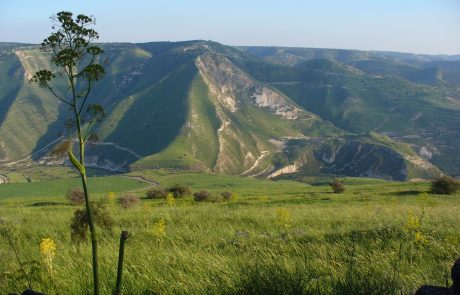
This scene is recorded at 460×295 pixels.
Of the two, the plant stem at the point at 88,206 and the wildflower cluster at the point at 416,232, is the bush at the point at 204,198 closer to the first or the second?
the wildflower cluster at the point at 416,232

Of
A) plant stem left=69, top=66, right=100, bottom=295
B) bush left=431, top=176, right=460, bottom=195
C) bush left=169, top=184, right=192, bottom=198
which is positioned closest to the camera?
plant stem left=69, top=66, right=100, bottom=295

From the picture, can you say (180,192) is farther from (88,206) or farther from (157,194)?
(88,206)

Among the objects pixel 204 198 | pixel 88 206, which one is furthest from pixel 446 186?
pixel 88 206

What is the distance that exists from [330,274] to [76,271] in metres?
4.27

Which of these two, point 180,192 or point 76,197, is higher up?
point 76,197

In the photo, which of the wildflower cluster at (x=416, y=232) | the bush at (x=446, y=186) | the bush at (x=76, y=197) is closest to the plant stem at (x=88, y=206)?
the wildflower cluster at (x=416, y=232)

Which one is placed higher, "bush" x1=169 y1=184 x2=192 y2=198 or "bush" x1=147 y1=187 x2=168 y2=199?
"bush" x1=169 y1=184 x2=192 y2=198

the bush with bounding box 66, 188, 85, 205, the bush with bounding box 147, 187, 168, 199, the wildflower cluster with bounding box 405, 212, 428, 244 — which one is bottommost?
the bush with bounding box 147, 187, 168, 199

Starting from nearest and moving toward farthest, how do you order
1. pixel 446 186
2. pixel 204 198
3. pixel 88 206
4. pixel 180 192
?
pixel 88 206 < pixel 204 198 < pixel 446 186 < pixel 180 192

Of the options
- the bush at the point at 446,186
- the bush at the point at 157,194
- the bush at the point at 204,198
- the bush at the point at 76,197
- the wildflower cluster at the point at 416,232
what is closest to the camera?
the wildflower cluster at the point at 416,232

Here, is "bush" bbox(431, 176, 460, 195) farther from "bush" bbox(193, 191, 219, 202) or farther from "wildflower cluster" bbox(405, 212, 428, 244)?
"wildflower cluster" bbox(405, 212, 428, 244)

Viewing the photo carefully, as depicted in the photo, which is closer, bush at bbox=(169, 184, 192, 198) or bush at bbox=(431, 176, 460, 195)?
bush at bbox=(431, 176, 460, 195)

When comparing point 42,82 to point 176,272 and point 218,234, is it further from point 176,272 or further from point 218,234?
point 218,234

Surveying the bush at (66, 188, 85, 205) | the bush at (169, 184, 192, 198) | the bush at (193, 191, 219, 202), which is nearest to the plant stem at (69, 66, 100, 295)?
the bush at (193, 191, 219, 202)
